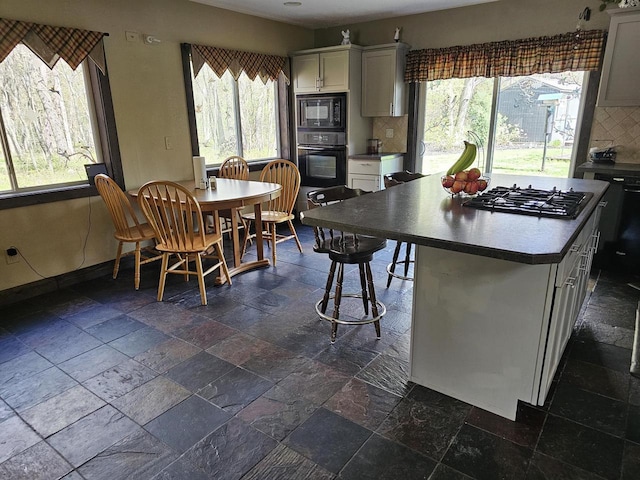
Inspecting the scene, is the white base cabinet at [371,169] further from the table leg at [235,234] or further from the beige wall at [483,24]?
the table leg at [235,234]

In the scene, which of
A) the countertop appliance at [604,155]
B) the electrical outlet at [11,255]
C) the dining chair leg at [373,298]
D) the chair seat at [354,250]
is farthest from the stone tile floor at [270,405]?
the countertop appliance at [604,155]

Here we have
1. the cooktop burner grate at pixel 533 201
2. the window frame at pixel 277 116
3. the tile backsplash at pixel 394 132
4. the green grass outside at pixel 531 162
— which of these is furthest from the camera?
the tile backsplash at pixel 394 132

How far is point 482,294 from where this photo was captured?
1.77 metres

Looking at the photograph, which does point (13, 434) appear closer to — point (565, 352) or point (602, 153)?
point (565, 352)

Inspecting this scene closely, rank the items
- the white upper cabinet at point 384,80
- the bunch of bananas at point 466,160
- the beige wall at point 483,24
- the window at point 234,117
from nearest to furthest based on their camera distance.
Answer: the bunch of bananas at point 466,160, the beige wall at point 483,24, the window at point 234,117, the white upper cabinet at point 384,80

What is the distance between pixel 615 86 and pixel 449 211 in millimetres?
2657

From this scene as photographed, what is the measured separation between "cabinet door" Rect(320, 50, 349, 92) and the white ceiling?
42cm

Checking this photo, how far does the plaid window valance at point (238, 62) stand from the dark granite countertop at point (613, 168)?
3327mm

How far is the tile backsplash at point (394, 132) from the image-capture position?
5066mm

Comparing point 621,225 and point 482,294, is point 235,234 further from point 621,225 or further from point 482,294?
point 621,225

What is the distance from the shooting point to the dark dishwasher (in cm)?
336


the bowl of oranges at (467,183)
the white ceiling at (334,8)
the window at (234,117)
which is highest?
the white ceiling at (334,8)

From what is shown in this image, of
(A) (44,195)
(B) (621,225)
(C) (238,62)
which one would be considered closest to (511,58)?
(B) (621,225)

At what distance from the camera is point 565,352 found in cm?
238
